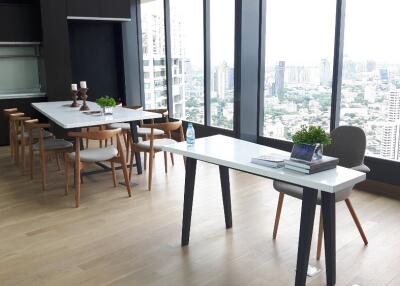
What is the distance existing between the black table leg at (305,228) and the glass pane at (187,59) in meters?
4.46

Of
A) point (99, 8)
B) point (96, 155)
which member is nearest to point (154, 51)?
point (99, 8)

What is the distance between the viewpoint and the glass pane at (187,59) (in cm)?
645

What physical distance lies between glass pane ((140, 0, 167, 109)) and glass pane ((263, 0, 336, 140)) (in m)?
2.46

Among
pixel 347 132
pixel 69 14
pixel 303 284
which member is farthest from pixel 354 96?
pixel 69 14

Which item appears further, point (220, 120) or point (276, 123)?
point (220, 120)

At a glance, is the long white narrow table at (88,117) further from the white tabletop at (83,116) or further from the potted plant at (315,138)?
the potted plant at (315,138)

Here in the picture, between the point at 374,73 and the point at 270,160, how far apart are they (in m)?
2.45

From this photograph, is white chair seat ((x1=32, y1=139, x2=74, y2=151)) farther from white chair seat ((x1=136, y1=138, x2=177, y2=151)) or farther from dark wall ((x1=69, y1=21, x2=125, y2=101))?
dark wall ((x1=69, y1=21, x2=125, y2=101))

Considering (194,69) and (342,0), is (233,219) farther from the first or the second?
(194,69)

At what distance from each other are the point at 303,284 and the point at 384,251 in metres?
0.98

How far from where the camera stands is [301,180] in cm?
216

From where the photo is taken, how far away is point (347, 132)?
3094mm

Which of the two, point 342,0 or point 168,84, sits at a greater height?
point 342,0

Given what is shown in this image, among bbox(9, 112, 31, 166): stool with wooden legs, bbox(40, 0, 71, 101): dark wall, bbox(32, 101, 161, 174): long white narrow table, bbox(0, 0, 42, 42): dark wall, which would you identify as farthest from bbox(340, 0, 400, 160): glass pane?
bbox(0, 0, 42, 42): dark wall
